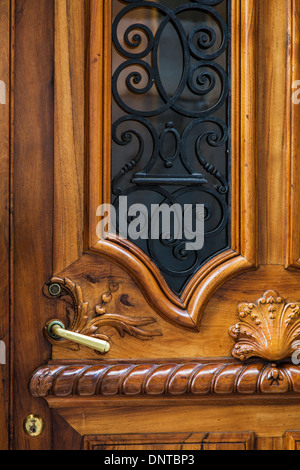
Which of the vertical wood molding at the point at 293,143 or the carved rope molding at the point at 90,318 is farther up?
the vertical wood molding at the point at 293,143

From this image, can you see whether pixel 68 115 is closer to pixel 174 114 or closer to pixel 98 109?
pixel 98 109

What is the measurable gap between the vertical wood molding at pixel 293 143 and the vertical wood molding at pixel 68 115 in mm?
428

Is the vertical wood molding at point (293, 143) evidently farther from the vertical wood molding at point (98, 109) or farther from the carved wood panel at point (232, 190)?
the vertical wood molding at point (98, 109)

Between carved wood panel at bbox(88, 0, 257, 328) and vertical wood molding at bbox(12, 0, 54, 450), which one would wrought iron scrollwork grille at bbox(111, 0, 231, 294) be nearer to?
carved wood panel at bbox(88, 0, 257, 328)

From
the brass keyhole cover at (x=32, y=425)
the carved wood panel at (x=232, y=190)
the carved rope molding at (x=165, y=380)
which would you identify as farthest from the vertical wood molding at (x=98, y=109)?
the brass keyhole cover at (x=32, y=425)

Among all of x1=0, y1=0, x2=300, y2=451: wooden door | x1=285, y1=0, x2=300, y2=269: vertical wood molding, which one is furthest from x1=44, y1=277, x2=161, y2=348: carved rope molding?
x1=285, y1=0, x2=300, y2=269: vertical wood molding

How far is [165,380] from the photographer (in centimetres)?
96

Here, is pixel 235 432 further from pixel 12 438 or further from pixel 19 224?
pixel 19 224

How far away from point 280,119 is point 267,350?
0.48 meters

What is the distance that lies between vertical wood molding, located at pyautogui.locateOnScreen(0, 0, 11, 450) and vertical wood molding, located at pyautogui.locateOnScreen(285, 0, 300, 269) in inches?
22.5

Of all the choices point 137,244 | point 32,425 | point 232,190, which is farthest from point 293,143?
point 32,425

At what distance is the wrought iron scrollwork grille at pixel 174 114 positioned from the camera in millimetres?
963

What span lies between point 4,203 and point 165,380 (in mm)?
480
